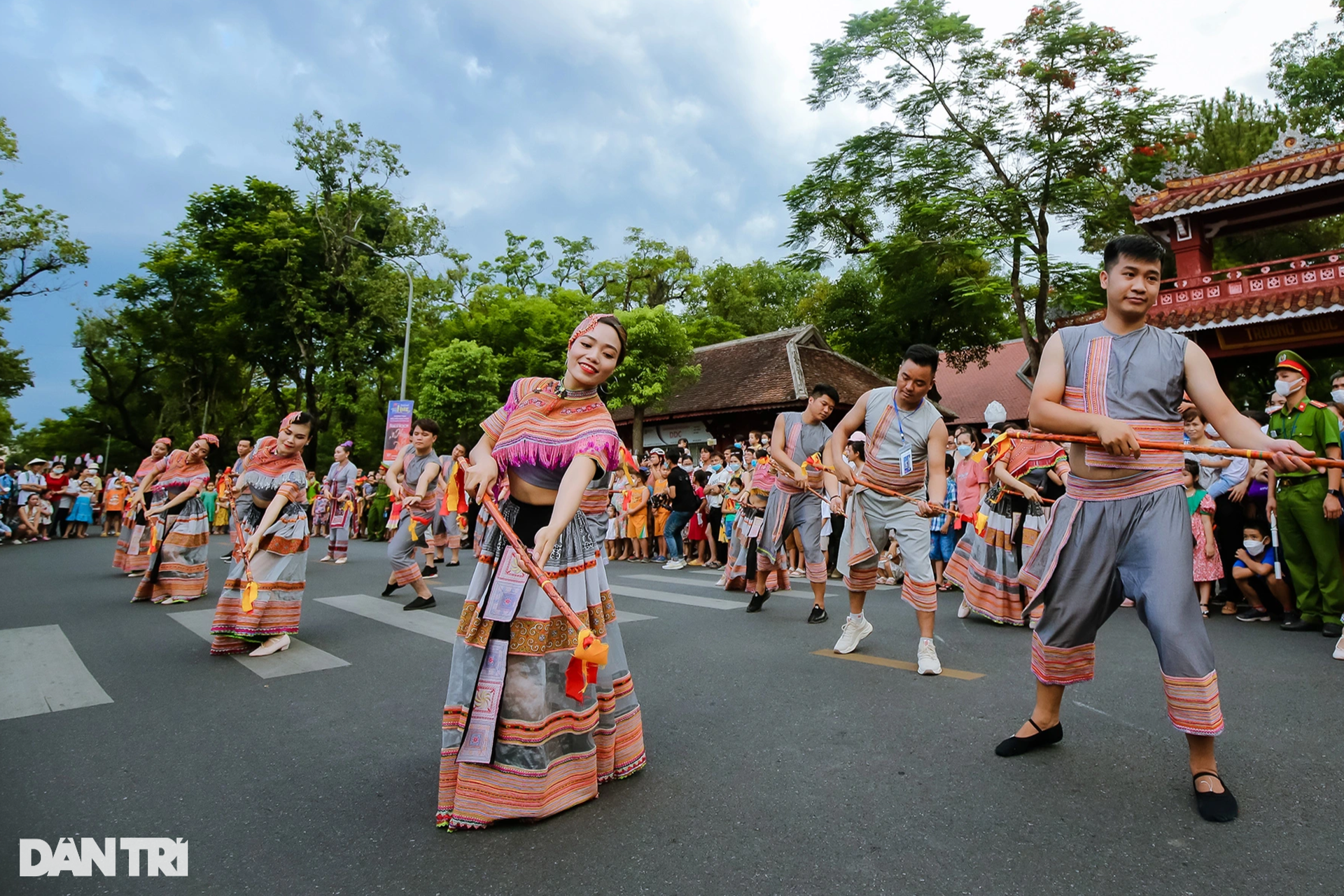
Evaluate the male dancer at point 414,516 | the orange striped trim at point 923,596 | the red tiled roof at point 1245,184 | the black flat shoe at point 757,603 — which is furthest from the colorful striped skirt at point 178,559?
the red tiled roof at point 1245,184

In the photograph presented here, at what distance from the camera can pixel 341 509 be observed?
1300cm

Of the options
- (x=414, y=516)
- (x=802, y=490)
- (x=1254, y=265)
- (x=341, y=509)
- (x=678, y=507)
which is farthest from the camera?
(x=1254, y=265)

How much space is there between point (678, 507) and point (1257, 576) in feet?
25.4

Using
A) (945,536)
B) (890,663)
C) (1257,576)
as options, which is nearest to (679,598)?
(945,536)

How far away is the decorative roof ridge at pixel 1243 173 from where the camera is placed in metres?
14.1

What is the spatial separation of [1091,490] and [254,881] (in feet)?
10.5

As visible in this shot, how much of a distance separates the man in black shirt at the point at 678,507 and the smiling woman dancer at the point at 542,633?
9.28 meters

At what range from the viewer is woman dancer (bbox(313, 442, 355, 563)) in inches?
509

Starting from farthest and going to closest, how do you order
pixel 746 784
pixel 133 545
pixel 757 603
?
pixel 133 545 < pixel 757 603 < pixel 746 784

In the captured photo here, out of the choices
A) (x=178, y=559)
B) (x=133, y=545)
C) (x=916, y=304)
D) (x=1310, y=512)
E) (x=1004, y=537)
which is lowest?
(x=133, y=545)

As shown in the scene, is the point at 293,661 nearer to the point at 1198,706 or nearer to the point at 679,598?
the point at 679,598

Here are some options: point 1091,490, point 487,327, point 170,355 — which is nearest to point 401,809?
point 1091,490

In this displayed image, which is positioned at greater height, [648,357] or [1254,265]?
[1254,265]

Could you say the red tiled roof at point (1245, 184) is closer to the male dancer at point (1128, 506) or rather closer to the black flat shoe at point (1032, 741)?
the male dancer at point (1128, 506)
